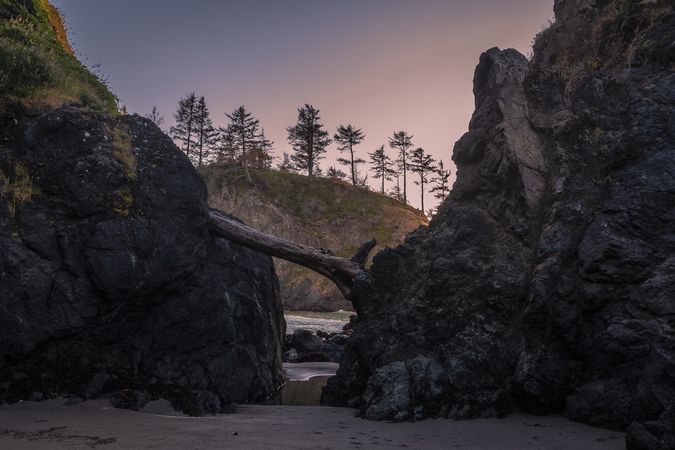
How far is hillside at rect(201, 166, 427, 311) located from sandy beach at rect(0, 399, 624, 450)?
1628 inches


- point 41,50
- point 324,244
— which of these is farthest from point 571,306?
point 324,244

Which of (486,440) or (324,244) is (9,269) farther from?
(324,244)

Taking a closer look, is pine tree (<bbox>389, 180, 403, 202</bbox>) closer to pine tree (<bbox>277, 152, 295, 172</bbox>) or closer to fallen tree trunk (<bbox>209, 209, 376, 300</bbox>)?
pine tree (<bbox>277, 152, 295, 172</bbox>)

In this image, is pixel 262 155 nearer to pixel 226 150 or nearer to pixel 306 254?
pixel 226 150

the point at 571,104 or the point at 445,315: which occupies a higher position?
the point at 571,104

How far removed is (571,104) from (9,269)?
8986 millimetres

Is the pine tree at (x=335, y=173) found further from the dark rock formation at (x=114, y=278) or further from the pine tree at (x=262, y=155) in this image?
the dark rock formation at (x=114, y=278)

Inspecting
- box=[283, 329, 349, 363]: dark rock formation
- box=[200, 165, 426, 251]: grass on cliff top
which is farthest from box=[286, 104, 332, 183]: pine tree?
box=[283, 329, 349, 363]: dark rock formation

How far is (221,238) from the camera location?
31.3 ft

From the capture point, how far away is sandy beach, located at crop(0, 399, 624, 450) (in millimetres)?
4332

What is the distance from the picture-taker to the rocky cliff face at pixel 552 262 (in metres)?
5.13

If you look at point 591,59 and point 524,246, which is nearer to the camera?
point 524,246

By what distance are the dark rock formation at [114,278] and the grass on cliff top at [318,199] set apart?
4242 cm

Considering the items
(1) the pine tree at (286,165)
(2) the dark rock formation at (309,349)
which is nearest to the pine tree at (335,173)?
(1) the pine tree at (286,165)
